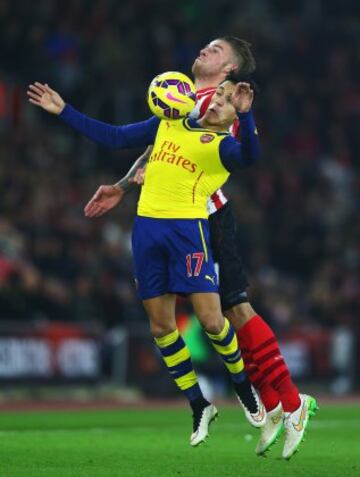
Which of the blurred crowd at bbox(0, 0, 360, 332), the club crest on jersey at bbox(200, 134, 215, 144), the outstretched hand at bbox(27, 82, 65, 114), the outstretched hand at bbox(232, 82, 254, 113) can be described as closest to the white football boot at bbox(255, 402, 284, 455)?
the club crest on jersey at bbox(200, 134, 215, 144)

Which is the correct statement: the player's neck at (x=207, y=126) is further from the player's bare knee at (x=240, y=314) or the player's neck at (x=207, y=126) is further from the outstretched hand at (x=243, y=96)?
the player's bare knee at (x=240, y=314)

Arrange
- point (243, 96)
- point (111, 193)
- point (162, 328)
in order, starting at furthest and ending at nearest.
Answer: point (111, 193), point (162, 328), point (243, 96)

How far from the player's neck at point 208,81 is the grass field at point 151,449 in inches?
99.4

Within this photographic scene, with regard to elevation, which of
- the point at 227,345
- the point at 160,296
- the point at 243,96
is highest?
the point at 243,96

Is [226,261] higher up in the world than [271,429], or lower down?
higher up

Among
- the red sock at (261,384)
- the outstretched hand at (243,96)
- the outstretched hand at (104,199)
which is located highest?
the outstretched hand at (243,96)

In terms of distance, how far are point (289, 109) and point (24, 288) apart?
8.97 meters

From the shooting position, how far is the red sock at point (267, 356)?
31.8ft

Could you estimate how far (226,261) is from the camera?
984 cm

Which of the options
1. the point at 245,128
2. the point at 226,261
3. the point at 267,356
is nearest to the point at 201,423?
the point at 267,356

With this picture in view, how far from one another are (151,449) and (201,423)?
Result: 3.88 feet

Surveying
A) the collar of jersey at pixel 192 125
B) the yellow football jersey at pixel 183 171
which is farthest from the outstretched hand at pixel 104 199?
the collar of jersey at pixel 192 125

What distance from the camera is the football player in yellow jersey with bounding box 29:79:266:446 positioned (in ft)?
30.8

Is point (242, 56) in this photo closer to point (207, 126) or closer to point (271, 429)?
point (207, 126)
